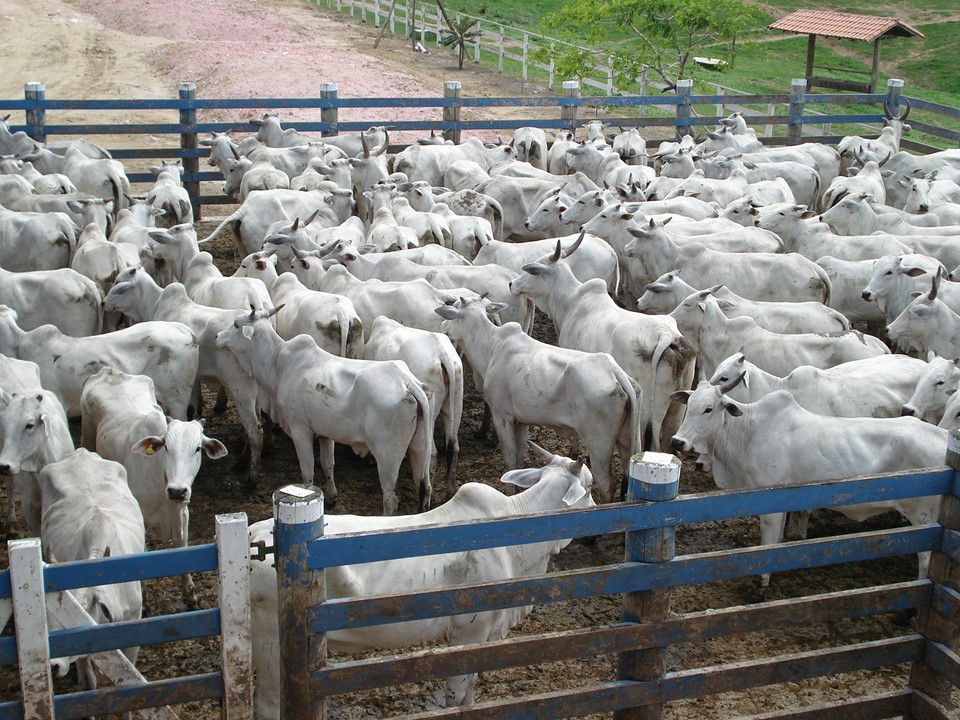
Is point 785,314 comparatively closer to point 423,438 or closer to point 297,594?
point 423,438

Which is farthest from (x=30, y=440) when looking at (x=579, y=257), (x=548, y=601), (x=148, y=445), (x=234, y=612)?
(x=579, y=257)

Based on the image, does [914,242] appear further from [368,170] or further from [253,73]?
[253,73]

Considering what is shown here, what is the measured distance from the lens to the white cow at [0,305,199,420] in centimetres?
830

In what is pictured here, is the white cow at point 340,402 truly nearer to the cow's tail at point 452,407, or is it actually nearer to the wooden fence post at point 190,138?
the cow's tail at point 452,407

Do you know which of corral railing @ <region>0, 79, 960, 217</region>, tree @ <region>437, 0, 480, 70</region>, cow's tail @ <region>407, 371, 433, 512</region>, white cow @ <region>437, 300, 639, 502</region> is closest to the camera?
cow's tail @ <region>407, 371, 433, 512</region>

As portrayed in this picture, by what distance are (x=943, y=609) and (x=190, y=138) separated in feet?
43.4

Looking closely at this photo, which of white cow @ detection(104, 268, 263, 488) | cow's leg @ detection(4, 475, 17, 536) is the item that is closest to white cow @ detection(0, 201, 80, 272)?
white cow @ detection(104, 268, 263, 488)

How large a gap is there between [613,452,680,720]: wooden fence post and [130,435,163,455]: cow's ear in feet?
10.8

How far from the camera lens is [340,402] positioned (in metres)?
7.69

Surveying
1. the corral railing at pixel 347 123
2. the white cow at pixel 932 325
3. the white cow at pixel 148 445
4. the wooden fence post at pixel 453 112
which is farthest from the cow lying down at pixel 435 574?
the wooden fence post at pixel 453 112

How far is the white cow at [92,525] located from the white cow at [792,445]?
11.9 feet

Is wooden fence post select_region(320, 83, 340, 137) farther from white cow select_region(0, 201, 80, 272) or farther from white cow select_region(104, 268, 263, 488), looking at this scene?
white cow select_region(104, 268, 263, 488)

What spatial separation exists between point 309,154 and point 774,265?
731 cm

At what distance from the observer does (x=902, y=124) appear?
1823 centimetres
